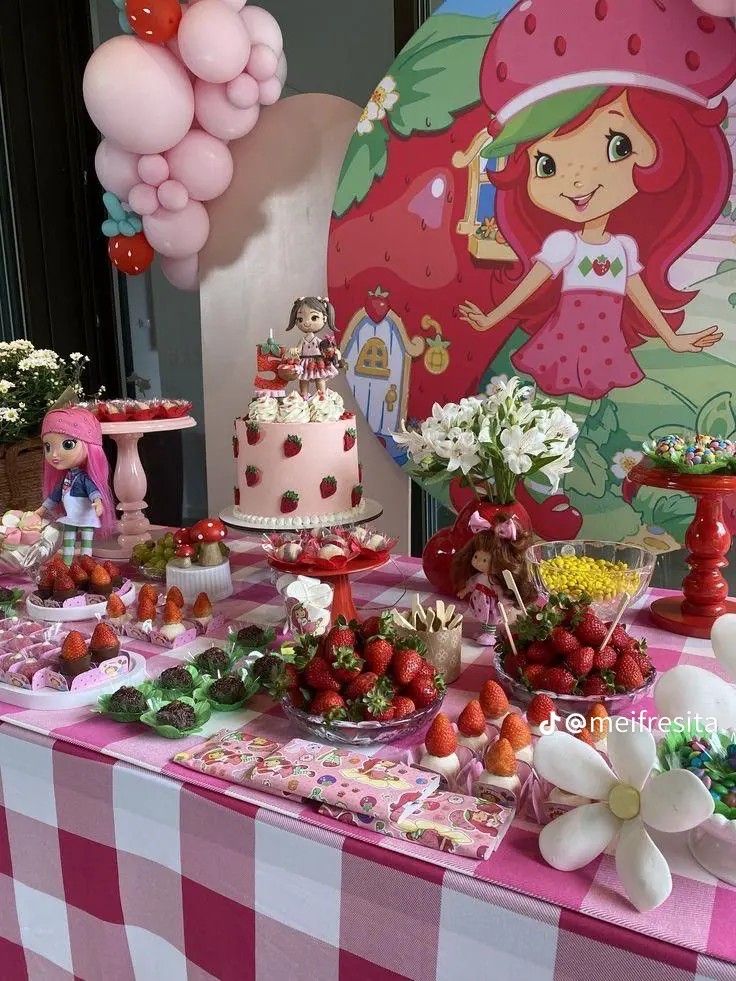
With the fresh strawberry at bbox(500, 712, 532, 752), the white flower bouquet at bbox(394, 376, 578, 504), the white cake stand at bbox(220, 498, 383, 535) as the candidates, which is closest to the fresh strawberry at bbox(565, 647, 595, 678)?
the fresh strawberry at bbox(500, 712, 532, 752)

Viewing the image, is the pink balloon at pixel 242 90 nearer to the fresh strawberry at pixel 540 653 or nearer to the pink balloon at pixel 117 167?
the pink balloon at pixel 117 167

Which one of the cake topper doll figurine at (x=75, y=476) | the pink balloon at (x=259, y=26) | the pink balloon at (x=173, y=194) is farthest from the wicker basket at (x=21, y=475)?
the pink balloon at (x=259, y=26)

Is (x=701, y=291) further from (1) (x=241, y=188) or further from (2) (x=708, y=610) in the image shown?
(1) (x=241, y=188)

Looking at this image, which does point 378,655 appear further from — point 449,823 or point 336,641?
point 449,823

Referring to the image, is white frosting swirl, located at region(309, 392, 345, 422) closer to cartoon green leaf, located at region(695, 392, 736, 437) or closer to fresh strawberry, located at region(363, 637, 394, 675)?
fresh strawberry, located at region(363, 637, 394, 675)

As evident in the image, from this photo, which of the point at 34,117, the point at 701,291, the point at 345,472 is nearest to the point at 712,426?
the point at 701,291

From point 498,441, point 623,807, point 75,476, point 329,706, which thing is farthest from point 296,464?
point 623,807

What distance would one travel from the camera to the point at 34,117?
2.79 meters

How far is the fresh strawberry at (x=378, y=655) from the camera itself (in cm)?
93

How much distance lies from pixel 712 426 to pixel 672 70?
779 millimetres

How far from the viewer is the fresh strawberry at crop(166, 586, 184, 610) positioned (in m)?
1.30

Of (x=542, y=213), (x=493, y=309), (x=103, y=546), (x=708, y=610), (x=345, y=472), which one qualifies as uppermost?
(x=542, y=213)

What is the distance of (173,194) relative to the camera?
2.31 m

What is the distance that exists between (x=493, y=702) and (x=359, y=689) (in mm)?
172
